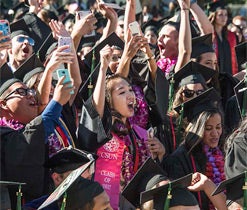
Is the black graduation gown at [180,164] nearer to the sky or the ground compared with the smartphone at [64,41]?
nearer to the ground

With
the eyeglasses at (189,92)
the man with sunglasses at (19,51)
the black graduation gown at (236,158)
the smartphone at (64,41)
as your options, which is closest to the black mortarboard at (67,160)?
the smartphone at (64,41)

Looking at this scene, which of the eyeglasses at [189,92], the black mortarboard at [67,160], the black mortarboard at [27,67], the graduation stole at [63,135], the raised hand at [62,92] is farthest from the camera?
the eyeglasses at [189,92]

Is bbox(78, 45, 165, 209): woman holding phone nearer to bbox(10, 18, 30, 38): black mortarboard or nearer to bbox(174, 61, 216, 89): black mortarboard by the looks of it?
bbox(174, 61, 216, 89): black mortarboard

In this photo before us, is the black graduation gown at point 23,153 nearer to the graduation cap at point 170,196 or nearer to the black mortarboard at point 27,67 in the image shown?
the graduation cap at point 170,196

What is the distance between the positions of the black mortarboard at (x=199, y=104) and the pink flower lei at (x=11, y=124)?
1805 millimetres

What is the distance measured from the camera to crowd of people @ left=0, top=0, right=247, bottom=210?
561 cm

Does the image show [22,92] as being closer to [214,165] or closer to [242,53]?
[214,165]

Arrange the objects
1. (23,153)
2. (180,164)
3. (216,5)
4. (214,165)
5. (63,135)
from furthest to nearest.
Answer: (216,5) < (214,165) < (180,164) < (63,135) < (23,153)

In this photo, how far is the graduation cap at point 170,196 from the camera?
18.4 ft

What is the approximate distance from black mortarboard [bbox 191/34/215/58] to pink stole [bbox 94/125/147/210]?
6.96 ft

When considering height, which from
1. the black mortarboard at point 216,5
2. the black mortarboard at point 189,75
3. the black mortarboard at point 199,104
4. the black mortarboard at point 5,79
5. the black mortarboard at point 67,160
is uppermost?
the black mortarboard at point 216,5

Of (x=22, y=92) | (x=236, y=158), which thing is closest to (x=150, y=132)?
(x=236, y=158)

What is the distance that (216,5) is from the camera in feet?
36.0

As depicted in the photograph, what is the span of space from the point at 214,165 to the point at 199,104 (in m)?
0.62
